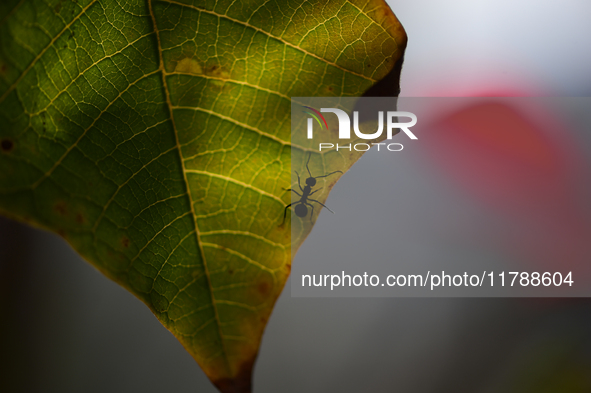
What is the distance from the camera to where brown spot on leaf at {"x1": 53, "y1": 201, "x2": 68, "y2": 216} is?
0.26m

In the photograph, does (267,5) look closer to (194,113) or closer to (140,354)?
(194,113)

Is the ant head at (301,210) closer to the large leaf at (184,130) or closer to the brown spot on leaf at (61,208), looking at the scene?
the large leaf at (184,130)

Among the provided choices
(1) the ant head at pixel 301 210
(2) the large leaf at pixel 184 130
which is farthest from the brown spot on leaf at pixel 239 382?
(1) the ant head at pixel 301 210

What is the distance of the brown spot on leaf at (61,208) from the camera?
26 centimetres

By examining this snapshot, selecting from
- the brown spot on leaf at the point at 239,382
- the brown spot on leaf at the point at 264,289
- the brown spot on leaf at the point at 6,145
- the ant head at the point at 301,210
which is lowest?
the brown spot on leaf at the point at 239,382

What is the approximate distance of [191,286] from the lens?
0.30 m

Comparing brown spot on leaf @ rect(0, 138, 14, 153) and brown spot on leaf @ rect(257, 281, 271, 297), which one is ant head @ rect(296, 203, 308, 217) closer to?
brown spot on leaf @ rect(257, 281, 271, 297)

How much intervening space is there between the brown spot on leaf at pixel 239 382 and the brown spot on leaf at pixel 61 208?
17 centimetres

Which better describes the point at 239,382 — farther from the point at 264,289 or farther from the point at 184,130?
the point at 184,130

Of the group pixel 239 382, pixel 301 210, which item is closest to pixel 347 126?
pixel 301 210

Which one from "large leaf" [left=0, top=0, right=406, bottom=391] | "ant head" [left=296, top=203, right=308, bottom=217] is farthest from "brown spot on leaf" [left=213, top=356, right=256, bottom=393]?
"ant head" [left=296, top=203, right=308, bottom=217]

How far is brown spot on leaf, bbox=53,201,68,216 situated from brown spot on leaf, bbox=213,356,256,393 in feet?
0.56

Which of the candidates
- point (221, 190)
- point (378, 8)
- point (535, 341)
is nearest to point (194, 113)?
point (221, 190)

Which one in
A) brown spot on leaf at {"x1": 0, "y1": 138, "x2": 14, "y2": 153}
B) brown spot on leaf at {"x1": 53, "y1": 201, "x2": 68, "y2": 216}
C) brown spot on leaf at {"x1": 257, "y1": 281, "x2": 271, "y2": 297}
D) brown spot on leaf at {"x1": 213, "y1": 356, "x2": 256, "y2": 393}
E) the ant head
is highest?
the ant head
